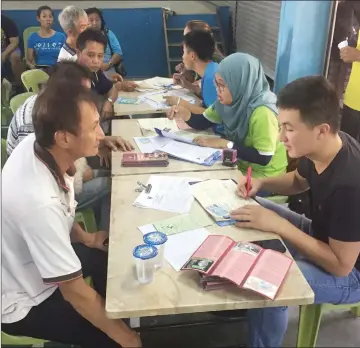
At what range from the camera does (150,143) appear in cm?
203

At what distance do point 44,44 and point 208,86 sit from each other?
3.12ft

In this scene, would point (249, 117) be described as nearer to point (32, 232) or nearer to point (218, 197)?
point (218, 197)

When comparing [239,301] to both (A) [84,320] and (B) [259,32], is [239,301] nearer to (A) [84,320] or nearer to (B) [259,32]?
(A) [84,320]

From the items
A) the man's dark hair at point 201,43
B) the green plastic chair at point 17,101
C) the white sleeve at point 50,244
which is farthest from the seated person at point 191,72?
the white sleeve at point 50,244

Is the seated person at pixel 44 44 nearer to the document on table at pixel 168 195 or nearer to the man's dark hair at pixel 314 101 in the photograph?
the document on table at pixel 168 195

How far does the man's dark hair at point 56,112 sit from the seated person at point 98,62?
658 mm

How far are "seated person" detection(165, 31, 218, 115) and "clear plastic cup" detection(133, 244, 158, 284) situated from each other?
54.2 inches

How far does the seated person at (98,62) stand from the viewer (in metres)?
2.11

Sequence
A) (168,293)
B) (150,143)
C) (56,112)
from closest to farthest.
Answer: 1. (168,293)
2. (56,112)
3. (150,143)

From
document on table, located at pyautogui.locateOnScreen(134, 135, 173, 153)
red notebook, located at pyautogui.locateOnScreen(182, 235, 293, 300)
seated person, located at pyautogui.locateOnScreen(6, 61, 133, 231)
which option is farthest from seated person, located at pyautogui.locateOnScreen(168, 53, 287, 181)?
red notebook, located at pyautogui.locateOnScreen(182, 235, 293, 300)

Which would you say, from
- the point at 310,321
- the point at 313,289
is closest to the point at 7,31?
the point at 313,289

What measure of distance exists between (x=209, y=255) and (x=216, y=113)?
1215mm

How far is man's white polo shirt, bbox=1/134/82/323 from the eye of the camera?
44.2 inches

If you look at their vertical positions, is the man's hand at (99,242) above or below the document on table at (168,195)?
below
